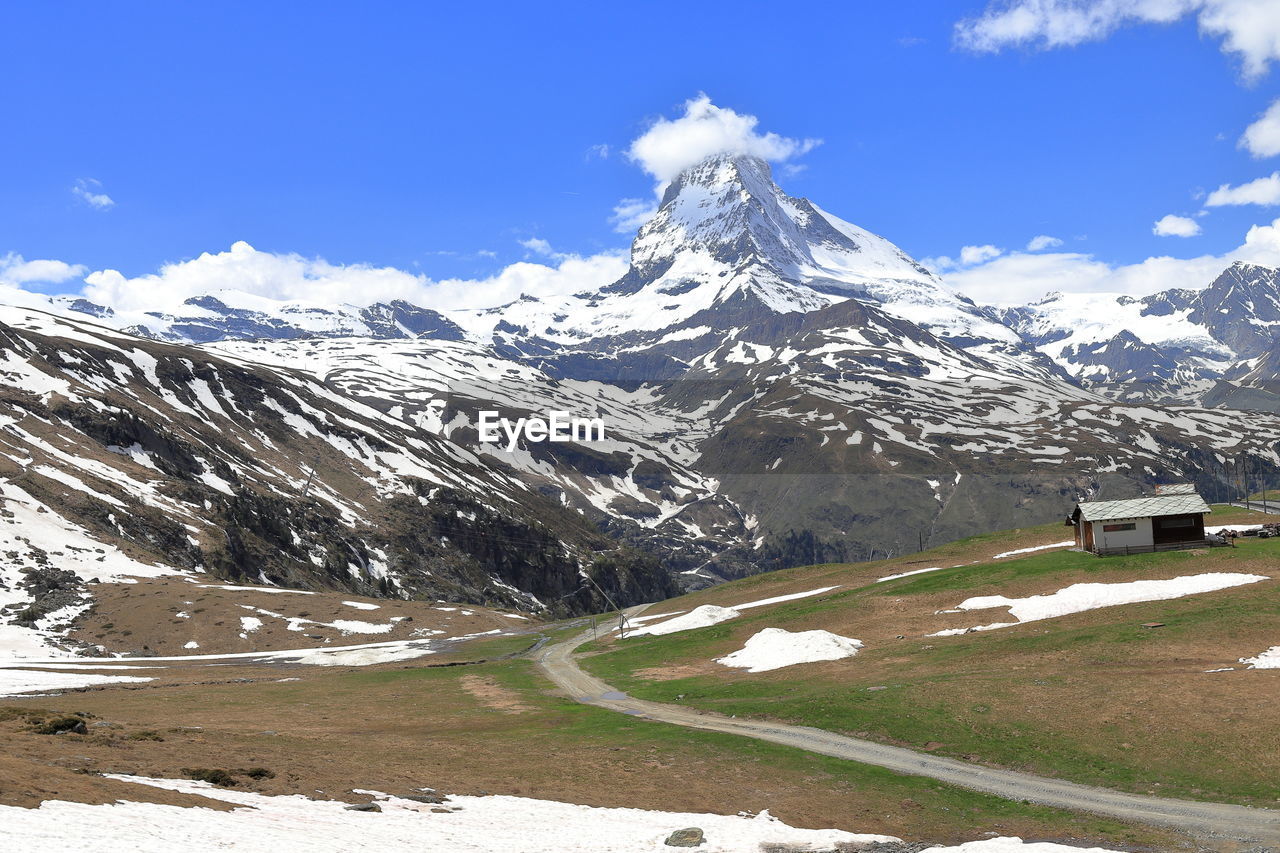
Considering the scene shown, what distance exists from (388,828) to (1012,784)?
27710mm

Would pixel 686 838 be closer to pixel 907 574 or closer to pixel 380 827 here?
pixel 380 827

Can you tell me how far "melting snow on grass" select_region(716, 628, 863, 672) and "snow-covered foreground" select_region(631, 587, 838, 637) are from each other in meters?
25.7

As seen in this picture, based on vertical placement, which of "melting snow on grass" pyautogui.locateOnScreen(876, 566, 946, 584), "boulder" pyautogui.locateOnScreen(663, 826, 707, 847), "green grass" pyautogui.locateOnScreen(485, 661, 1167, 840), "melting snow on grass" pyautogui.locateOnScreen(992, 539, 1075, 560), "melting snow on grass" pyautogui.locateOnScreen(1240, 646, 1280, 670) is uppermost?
"melting snow on grass" pyautogui.locateOnScreen(992, 539, 1075, 560)

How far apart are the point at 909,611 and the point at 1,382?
17332 cm

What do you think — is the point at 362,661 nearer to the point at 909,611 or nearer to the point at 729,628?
the point at 729,628

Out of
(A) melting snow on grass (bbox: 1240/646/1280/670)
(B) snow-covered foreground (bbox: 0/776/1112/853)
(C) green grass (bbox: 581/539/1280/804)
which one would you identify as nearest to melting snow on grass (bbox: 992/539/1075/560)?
(C) green grass (bbox: 581/539/1280/804)

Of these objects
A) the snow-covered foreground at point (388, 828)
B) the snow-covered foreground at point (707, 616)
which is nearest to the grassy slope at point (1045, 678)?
the snow-covered foreground at point (707, 616)

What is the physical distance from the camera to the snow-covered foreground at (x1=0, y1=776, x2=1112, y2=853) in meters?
24.5

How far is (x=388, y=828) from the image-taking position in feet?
104

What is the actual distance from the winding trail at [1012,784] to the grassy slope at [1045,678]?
1.29 metres

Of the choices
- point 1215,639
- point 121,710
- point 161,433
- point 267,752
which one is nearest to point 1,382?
point 161,433

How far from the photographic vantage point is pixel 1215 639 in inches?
2328

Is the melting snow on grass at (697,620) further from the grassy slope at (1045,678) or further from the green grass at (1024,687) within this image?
the green grass at (1024,687)

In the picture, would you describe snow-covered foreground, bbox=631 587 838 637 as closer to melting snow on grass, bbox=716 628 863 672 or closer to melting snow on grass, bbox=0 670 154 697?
melting snow on grass, bbox=716 628 863 672
